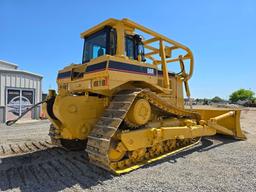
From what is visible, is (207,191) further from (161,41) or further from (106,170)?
(161,41)

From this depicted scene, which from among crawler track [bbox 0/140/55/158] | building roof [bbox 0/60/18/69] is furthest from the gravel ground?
building roof [bbox 0/60/18/69]

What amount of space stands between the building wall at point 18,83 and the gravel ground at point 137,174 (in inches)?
420

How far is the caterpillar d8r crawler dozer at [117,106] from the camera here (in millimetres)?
4564

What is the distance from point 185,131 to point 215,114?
9.81 feet

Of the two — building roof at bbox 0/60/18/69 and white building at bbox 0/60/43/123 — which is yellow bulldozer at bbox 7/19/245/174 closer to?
white building at bbox 0/60/43/123

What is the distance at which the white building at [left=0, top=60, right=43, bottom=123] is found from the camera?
14.8m

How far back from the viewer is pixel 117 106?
15.5 feet

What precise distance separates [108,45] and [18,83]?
12899 mm

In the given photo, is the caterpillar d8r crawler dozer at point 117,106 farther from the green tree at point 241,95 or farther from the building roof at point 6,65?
the green tree at point 241,95

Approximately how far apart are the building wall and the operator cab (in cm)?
1130

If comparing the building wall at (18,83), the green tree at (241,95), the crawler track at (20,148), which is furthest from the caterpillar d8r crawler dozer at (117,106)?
the green tree at (241,95)

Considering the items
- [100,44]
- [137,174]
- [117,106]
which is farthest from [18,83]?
[137,174]

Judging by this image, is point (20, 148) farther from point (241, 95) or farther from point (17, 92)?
point (241, 95)

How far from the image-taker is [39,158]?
561 centimetres
